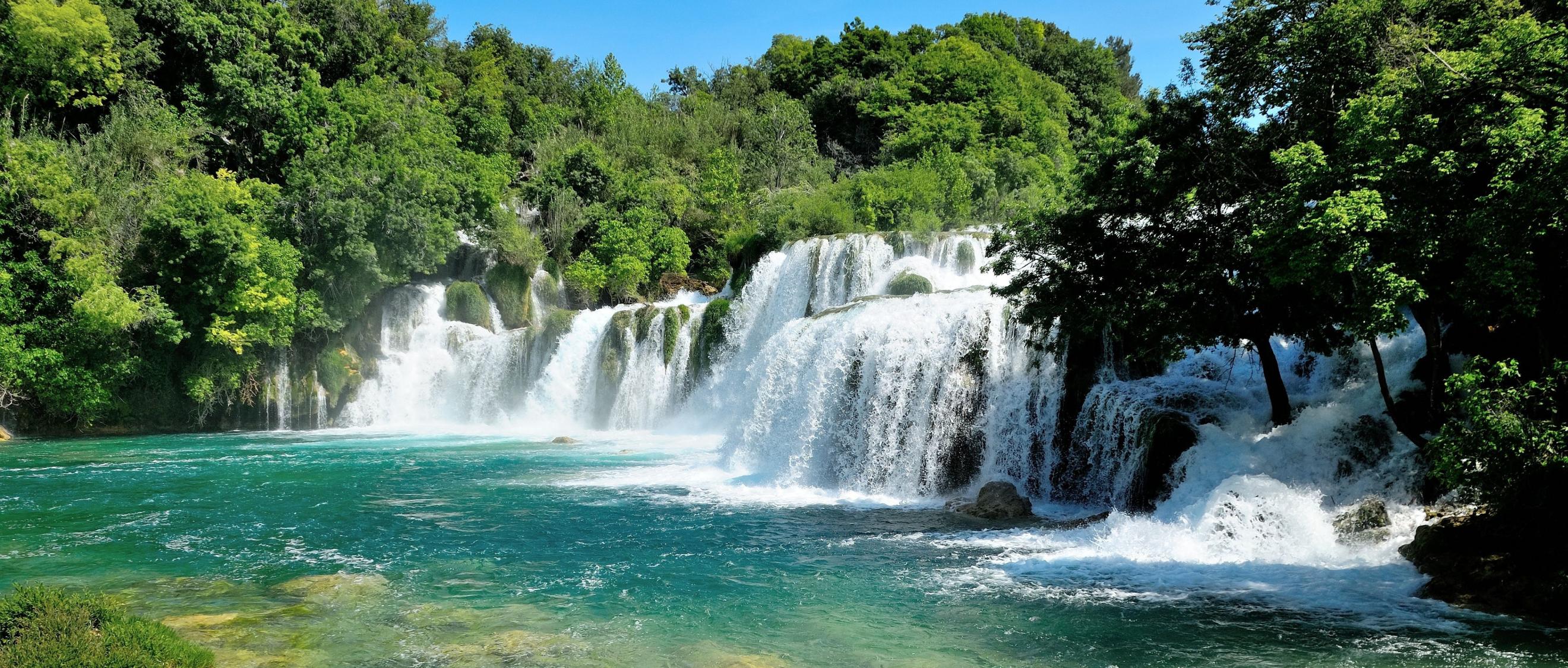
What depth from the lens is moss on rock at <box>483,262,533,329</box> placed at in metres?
34.5

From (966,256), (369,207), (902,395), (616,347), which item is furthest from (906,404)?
(369,207)

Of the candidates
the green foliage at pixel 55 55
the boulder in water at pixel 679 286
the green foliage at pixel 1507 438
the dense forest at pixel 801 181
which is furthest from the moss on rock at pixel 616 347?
the green foliage at pixel 1507 438

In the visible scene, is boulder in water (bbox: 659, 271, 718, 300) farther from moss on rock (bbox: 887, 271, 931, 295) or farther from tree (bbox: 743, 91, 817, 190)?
moss on rock (bbox: 887, 271, 931, 295)

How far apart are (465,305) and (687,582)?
24846 millimetres

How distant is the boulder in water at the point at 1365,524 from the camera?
1144cm

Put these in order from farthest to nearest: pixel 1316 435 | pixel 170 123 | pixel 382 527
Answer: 1. pixel 170 123
2. pixel 382 527
3. pixel 1316 435

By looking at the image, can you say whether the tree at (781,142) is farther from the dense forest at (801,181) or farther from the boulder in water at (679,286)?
the boulder in water at (679,286)

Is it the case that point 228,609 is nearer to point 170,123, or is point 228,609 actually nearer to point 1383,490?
point 1383,490

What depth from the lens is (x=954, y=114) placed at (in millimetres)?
47031

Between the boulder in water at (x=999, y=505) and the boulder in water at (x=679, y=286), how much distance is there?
22551 mm

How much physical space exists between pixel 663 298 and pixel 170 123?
17097 millimetres

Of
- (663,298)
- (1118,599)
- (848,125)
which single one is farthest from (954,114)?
(1118,599)

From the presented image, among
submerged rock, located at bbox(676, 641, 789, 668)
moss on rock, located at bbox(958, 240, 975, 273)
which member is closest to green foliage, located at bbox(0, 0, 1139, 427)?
moss on rock, located at bbox(958, 240, 975, 273)

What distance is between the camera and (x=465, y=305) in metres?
33.6
